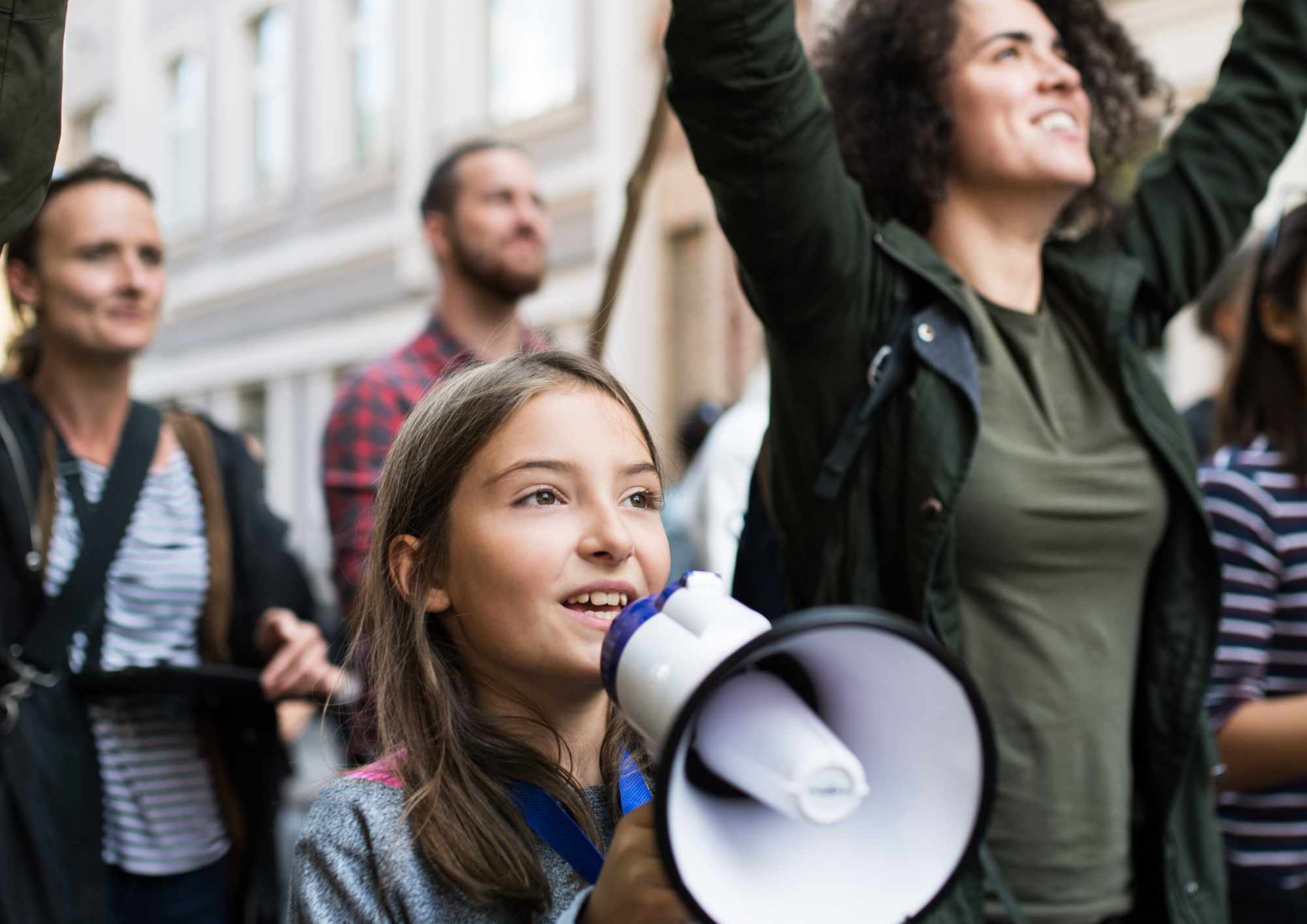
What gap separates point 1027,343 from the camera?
187 centimetres

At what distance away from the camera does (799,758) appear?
90 cm

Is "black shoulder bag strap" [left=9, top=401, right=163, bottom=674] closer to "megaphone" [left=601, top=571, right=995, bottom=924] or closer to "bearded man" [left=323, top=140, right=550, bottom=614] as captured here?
"bearded man" [left=323, top=140, right=550, bottom=614]

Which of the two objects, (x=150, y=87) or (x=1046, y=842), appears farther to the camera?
(x=150, y=87)

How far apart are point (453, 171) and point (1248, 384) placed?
207cm

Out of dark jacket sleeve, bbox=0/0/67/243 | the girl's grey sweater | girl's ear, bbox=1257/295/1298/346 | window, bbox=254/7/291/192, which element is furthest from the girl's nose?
window, bbox=254/7/291/192

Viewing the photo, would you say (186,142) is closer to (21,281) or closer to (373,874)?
(21,281)

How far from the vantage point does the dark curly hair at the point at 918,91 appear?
198cm

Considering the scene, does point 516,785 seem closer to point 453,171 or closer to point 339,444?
point 339,444

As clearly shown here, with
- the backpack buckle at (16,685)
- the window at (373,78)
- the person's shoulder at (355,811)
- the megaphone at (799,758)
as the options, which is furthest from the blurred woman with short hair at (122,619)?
the window at (373,78)

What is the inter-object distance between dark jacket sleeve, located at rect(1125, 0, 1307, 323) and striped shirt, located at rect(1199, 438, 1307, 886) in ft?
1.23

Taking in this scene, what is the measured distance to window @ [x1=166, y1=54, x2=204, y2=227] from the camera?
52.4 ft

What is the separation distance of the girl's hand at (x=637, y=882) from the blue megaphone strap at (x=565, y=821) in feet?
0.67

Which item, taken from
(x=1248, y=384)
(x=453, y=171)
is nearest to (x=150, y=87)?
(x=453, y=171)

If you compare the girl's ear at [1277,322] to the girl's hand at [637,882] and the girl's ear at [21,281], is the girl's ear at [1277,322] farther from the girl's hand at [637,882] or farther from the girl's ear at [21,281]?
the girl's ear at [21,281]
